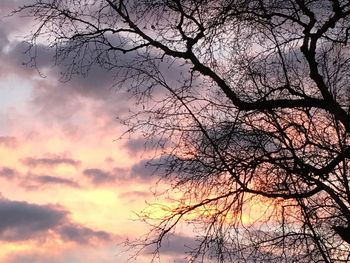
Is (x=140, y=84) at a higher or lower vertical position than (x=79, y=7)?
lower

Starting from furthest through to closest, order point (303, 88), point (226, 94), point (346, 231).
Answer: point (303, 88) < point (226, 94) < point (346, 231)

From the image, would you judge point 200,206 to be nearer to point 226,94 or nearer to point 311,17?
point 226,94

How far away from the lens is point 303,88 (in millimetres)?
7711

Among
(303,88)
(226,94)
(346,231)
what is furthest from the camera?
(303,88)

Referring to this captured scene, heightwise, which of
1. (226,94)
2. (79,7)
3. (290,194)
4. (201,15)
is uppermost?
(79,7)

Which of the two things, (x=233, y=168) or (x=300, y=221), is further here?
(x=300, y=221)

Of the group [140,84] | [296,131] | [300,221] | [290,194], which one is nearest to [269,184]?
[290,194]

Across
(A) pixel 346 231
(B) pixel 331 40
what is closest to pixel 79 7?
(B) pixel 331 40

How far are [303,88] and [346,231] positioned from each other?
2.09 m

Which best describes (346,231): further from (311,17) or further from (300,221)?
(311,17)

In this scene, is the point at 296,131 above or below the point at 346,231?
above

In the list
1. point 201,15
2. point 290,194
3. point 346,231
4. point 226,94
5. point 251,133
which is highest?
point 201,15

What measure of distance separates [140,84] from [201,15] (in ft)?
3.38

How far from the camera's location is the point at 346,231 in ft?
21.0
